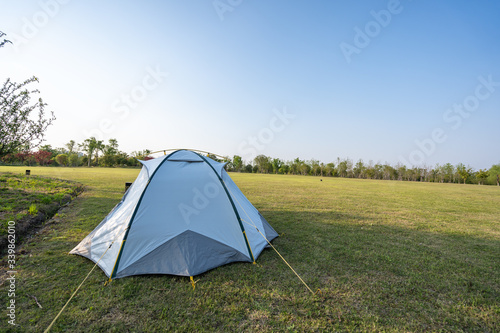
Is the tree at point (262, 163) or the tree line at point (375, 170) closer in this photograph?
the tree line at point (375, 170)

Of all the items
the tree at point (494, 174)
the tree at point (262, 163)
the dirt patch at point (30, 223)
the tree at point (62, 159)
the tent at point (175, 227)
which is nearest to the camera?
the tent at point (175, 227)

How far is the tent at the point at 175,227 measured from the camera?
392 cm

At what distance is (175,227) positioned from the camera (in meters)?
4.15

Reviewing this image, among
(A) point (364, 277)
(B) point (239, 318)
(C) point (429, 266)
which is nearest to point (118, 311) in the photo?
(B) point (239, 318)

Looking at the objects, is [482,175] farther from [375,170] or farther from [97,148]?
[97,148]

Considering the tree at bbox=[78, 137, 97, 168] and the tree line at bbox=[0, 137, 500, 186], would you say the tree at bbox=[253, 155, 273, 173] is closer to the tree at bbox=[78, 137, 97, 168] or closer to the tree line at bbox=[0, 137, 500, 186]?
the tree line at bbox=[0, 137, 500, 186]

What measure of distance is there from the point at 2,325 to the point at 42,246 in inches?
118

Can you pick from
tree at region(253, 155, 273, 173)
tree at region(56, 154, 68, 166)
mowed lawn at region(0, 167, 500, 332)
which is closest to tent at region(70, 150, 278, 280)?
mowed lawn at region(0, 167, 500, 332)

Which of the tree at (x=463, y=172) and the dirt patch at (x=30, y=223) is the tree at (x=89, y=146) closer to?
the dirt patch at (x=30, y=223)

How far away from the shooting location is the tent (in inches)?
154

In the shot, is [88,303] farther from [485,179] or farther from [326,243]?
[485,179]

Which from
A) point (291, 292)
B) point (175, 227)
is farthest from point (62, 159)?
point (291, 292)

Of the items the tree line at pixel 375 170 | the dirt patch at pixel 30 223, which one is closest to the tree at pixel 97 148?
the tree line at pixel 375 170

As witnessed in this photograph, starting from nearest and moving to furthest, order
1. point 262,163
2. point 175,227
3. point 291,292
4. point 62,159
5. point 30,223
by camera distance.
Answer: point 291,292
point 175,227
point 30,223
point 62,159
point 262,163
